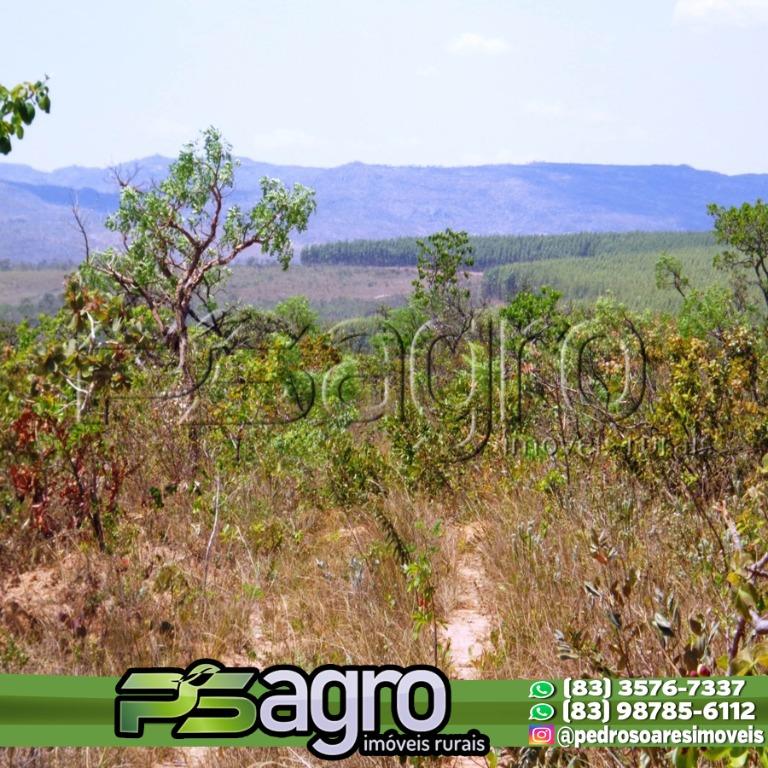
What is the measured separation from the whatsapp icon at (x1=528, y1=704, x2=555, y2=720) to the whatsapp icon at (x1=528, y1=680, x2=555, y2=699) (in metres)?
0.03

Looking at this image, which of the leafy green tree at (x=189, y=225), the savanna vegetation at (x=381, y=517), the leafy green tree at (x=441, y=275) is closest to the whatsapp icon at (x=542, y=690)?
the savanna vegetation at (x=381, y=517)

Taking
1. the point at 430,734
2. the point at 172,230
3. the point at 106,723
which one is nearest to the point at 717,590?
the point at 430,734

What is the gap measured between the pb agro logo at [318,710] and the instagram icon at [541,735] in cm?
17

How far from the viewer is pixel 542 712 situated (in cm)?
258

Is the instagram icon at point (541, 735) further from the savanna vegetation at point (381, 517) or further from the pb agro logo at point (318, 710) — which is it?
the pb agro logo at point (318, 710)

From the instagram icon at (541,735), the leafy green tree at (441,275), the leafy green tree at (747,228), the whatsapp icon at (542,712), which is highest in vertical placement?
the leafy green tree at (747,228)

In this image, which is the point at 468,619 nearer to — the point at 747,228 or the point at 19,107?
the point at 19,107

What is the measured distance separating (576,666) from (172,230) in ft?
42.0

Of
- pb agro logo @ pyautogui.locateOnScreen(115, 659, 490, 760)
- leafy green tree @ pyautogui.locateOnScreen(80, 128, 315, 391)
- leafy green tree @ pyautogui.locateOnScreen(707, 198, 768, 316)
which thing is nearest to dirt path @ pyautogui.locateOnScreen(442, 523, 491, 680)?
pb agro logo @ pyautogui.locateOnScreen(115, 659, 490, 760)

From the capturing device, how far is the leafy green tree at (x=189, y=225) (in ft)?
46.4

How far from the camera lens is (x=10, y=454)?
5184mm

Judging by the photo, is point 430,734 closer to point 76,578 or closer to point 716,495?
point 76,578

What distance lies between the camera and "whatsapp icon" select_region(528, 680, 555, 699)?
2617mm

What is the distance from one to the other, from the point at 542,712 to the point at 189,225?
1334cm
